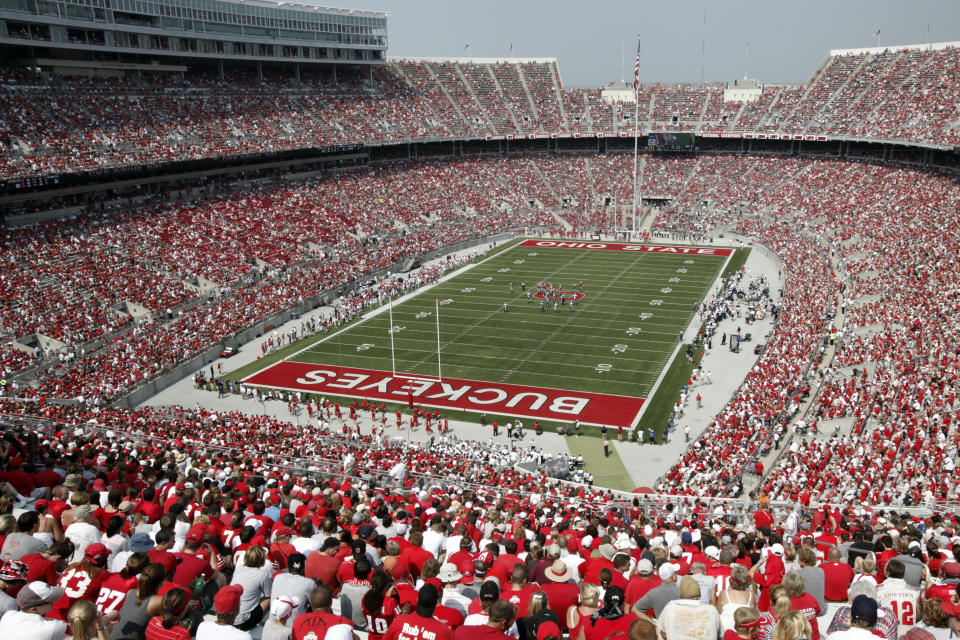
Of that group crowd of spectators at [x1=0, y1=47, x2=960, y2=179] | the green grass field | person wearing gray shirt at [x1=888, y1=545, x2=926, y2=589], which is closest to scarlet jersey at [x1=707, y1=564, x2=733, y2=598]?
→ person wearing gray shirt at [x1=888, y1=545, x2=926, y2=589]

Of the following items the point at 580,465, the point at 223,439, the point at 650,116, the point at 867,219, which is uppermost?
the point at 650,116

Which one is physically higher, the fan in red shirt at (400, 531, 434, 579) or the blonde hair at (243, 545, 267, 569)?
the blonde hair at (243, 545, 267, 569)

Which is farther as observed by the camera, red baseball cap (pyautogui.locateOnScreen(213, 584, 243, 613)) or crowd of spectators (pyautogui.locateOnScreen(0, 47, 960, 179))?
crowd of spectators (pyautogui.locateOnScreen(0, 47, 960, 179))

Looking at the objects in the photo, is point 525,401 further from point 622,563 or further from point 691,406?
point 622,563

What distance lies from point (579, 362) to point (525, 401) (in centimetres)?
452

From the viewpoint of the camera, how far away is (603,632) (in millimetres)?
5496

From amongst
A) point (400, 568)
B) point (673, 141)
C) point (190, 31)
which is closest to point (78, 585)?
point (400, 568)

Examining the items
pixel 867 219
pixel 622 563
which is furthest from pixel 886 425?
pixel 867 219

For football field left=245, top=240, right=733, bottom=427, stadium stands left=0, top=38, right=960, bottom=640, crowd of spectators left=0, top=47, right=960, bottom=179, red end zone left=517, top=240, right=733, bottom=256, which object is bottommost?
football field left=245, top=240, right=733, bottom=427

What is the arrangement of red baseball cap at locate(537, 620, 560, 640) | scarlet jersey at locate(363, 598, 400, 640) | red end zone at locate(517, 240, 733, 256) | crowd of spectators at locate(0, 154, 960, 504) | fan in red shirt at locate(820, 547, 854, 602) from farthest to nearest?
1. red end zone at locate(517, 240, 733, 256)
2. crowd of spectators at locate(0, 154, 960, 504)
3. fan in red shirt at locate(820, 547, 854, 602)
4. scarlet jersey at locate(363, 598, 400, 640)
5. red baseball cap at locate(537, 620, 560, 640)

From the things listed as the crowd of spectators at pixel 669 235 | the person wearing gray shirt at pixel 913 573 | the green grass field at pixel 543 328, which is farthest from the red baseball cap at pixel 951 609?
the green grass field at pixel 543 328

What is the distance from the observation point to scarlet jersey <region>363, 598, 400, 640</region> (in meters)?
5.79

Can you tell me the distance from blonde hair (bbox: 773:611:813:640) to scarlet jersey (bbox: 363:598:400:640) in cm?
284

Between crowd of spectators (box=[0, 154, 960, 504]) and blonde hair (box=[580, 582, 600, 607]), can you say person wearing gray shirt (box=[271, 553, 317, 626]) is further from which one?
crowd of spectators (box=[0, 154, 960, 504])
